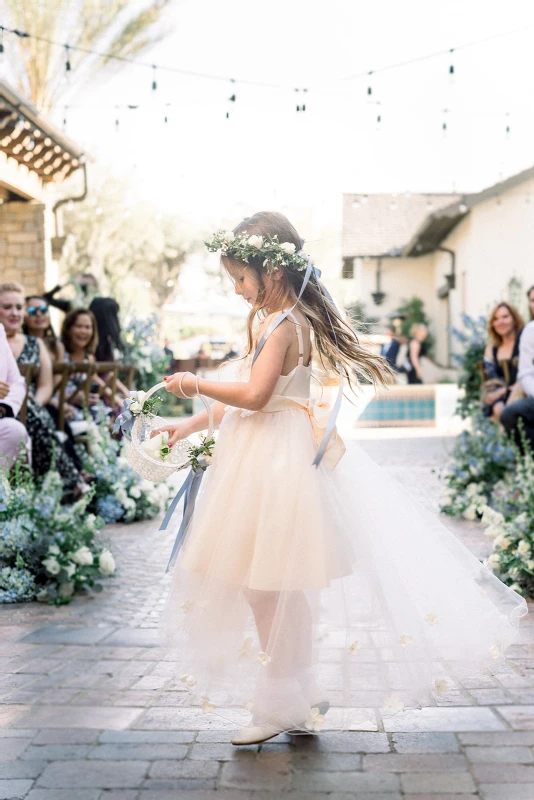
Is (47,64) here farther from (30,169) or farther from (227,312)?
(227,312)

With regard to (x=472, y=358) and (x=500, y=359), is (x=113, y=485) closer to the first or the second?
(x=500, y=359)

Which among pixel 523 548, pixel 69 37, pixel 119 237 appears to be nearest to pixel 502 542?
pixel 523 548

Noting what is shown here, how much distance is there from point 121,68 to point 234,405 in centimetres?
1377

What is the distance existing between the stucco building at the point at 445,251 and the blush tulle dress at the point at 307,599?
7013mm

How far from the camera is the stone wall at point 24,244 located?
14.0 metres

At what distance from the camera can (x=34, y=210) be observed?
45.9ft

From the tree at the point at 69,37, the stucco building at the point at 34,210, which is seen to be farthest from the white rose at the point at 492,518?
the tree at the point at 69,37

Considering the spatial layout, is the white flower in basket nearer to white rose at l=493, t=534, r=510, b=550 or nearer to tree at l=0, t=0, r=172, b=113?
white rose at l=493, t=534, r=510, b=550

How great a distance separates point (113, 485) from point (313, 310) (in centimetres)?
475

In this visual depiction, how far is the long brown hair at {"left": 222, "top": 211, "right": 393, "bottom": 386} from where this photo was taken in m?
3.37

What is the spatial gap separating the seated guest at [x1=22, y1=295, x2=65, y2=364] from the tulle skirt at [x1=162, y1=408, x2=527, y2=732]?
5.30m

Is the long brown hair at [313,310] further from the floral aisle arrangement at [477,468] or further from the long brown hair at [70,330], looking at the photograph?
the long brown hair at [70,330]

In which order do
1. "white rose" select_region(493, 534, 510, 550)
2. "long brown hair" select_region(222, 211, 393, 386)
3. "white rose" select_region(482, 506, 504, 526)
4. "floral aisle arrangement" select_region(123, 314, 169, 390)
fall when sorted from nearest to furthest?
"long brown hair" select_region(222, 211, 393, 386) < "white rose" select_region(493, 534, 510, 550) < "white rose" select_region(482, 506, 504, 526) < "floral aisle arrangement" select_region(123, 314, 169, 390)

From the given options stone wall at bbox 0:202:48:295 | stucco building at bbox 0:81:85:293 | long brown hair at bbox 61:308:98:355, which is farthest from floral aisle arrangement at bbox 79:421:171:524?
stone wall at bbox 0:202:48:295
